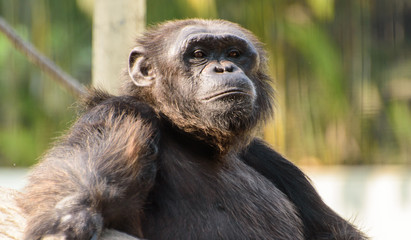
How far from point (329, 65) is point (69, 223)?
1188 cm

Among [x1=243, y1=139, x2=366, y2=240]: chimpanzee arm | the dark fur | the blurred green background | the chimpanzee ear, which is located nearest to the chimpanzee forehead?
the dark fur

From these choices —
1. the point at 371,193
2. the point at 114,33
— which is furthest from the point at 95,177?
the point at 371,193

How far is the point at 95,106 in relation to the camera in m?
3.67

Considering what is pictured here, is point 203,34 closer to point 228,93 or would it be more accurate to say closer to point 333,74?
point 228,93

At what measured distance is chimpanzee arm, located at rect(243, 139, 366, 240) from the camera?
14.4 ft

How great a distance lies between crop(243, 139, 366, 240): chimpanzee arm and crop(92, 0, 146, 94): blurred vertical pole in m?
1.73

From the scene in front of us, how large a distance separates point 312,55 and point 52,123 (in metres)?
6.41

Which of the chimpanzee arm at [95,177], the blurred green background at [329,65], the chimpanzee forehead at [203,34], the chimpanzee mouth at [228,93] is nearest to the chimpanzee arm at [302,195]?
the chimpanzee mouth at [228,93]

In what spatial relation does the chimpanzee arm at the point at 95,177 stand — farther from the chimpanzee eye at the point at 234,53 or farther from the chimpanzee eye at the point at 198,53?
the chimpanzee eye at the point at 234,53

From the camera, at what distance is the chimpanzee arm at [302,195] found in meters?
4.39

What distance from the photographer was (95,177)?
305 cm

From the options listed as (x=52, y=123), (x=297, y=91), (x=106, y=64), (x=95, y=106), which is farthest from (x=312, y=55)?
(x=95, y=106)

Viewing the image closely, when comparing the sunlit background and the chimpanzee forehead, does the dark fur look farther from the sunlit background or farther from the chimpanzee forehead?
the sunlit background

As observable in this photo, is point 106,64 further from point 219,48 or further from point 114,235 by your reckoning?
point 114,235
